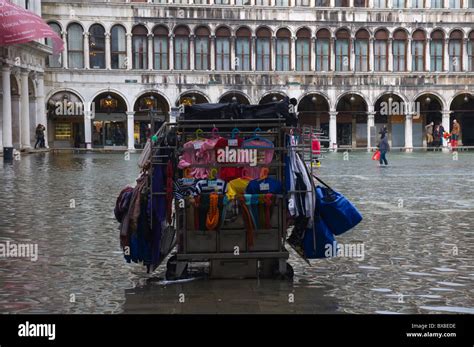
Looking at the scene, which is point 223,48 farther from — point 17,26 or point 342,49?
point 17,26

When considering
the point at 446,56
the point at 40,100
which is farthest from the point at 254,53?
the point at 40,100

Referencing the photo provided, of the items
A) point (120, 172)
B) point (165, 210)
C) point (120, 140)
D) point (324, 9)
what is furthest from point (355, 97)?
point (165, 210)

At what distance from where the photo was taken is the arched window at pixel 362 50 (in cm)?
5747

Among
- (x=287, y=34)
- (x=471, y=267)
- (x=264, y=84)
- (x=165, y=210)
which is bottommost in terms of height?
(x=471, y=267)

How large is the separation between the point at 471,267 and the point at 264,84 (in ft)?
155

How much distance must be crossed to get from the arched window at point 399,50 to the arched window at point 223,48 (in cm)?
1208

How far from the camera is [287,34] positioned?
186 ft

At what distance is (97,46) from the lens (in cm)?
5462

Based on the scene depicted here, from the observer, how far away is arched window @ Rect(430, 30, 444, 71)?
57.8 m

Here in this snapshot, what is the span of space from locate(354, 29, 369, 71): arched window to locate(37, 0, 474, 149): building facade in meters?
0.07

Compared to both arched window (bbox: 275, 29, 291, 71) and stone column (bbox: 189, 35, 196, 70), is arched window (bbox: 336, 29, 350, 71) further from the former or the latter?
stone column (bbox: 189, 35, 196, 70)

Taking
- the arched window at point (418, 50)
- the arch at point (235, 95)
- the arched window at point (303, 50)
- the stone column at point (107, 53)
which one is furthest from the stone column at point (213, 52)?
the arched window at point (418, 50)
